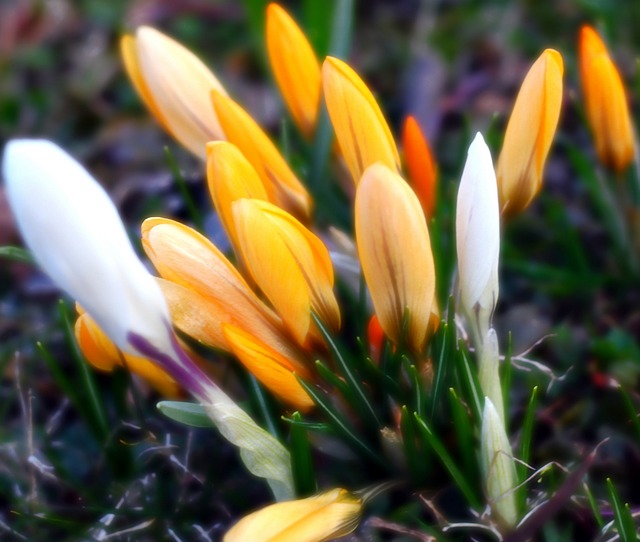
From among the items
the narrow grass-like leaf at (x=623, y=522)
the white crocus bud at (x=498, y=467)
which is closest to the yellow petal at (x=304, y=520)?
the white crocus bud at (x=498, y=467)

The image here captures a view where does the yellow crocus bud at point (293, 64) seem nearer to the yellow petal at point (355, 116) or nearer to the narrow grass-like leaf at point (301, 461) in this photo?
the yellow petal at point (355, 116)

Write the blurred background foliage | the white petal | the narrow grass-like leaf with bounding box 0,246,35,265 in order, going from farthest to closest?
the blurred background foliage → the narrow grass-like leaf with bounding box 0,246,35,265 → the white petal

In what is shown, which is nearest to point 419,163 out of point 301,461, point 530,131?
point 530,131

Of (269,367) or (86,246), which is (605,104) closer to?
(269,367)

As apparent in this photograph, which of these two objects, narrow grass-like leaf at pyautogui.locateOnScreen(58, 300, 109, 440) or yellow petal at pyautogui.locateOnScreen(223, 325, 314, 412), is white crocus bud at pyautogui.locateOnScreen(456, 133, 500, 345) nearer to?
yellow petal at pyautogui.locateOnScreen(223, 325, 314, 412)

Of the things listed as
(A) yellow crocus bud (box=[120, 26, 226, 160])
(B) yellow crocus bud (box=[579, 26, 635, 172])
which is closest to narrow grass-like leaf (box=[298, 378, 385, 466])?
(A) yellow crocus bud (box=[120, 26, 226, 160])

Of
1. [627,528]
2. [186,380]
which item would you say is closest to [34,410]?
[186,380]
